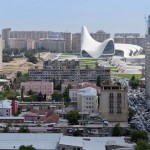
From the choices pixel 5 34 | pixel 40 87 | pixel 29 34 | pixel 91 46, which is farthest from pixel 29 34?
pixel 40 87

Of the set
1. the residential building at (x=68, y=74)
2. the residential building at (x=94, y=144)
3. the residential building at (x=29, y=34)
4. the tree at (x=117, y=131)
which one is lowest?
the tree at (x=117, y=131)

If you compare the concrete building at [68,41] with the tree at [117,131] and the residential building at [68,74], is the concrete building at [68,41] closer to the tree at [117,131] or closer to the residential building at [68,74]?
the residential building at [68,74]

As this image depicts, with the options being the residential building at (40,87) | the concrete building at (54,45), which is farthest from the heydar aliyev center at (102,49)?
the residential building at (40,87)

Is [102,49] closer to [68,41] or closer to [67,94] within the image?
[68,41]

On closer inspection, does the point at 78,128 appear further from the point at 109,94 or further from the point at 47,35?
the point at 47,35

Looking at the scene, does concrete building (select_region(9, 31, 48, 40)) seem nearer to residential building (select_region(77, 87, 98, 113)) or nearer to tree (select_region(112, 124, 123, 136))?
residential building (select_region(77, 87, 98, 113))

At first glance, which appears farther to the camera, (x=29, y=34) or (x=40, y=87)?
(x=29, y=34)
